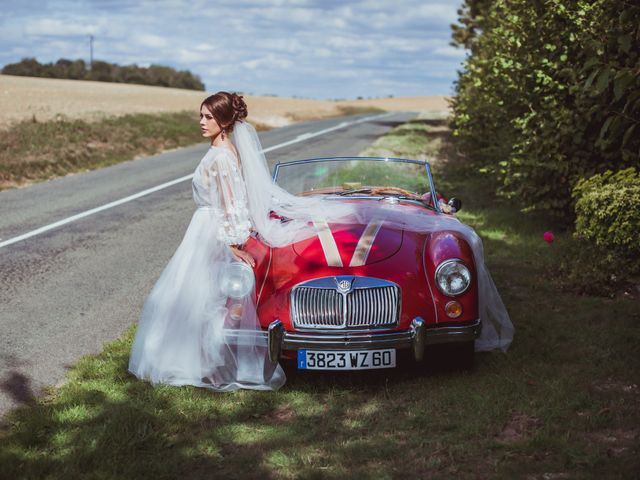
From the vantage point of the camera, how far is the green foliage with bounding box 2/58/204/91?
90.0 m

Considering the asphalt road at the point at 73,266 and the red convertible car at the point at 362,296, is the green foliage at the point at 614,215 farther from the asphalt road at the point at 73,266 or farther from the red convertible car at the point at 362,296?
the asphalt road at the point at 73,266

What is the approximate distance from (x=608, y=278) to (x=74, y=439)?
574 cm

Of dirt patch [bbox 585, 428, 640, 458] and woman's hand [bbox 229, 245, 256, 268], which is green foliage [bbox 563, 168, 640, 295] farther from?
woman's hand [bbox 229, 245, 256, 268]

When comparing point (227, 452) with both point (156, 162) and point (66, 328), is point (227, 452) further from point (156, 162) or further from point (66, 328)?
point (156, 162)

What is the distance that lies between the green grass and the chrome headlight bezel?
67 centimetres

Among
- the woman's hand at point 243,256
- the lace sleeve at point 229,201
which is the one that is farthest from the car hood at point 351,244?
the lace sleeve at point 229,201

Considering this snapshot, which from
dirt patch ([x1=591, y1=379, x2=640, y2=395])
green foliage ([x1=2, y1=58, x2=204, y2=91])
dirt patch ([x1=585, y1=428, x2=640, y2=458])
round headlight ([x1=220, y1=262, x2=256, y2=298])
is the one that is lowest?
dirt patch ([x1=591, y1=379, x2=640, y2=395])

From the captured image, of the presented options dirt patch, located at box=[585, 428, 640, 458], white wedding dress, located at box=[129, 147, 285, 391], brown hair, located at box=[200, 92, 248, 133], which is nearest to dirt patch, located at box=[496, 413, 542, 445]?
dirt patch, located at box=[585, 428, 640, 458]

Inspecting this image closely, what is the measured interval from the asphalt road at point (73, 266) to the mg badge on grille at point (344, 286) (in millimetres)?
2206

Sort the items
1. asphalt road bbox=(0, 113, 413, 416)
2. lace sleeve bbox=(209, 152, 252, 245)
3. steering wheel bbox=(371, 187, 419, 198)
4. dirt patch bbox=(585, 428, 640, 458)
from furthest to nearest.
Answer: steering wheel bbox=(371, 187, 419, 198) → asphalt road bbox=(0, 113, 413, 416) → lace sleeve bbox=(209, 152, 252, 245) → dirt patch bbox=(585, 428, 640, 458)

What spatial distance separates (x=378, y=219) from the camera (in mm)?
5938

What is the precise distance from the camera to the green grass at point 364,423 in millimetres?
4117

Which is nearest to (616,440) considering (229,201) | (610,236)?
(229,201)

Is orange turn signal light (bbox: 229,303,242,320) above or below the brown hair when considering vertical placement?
→ below
